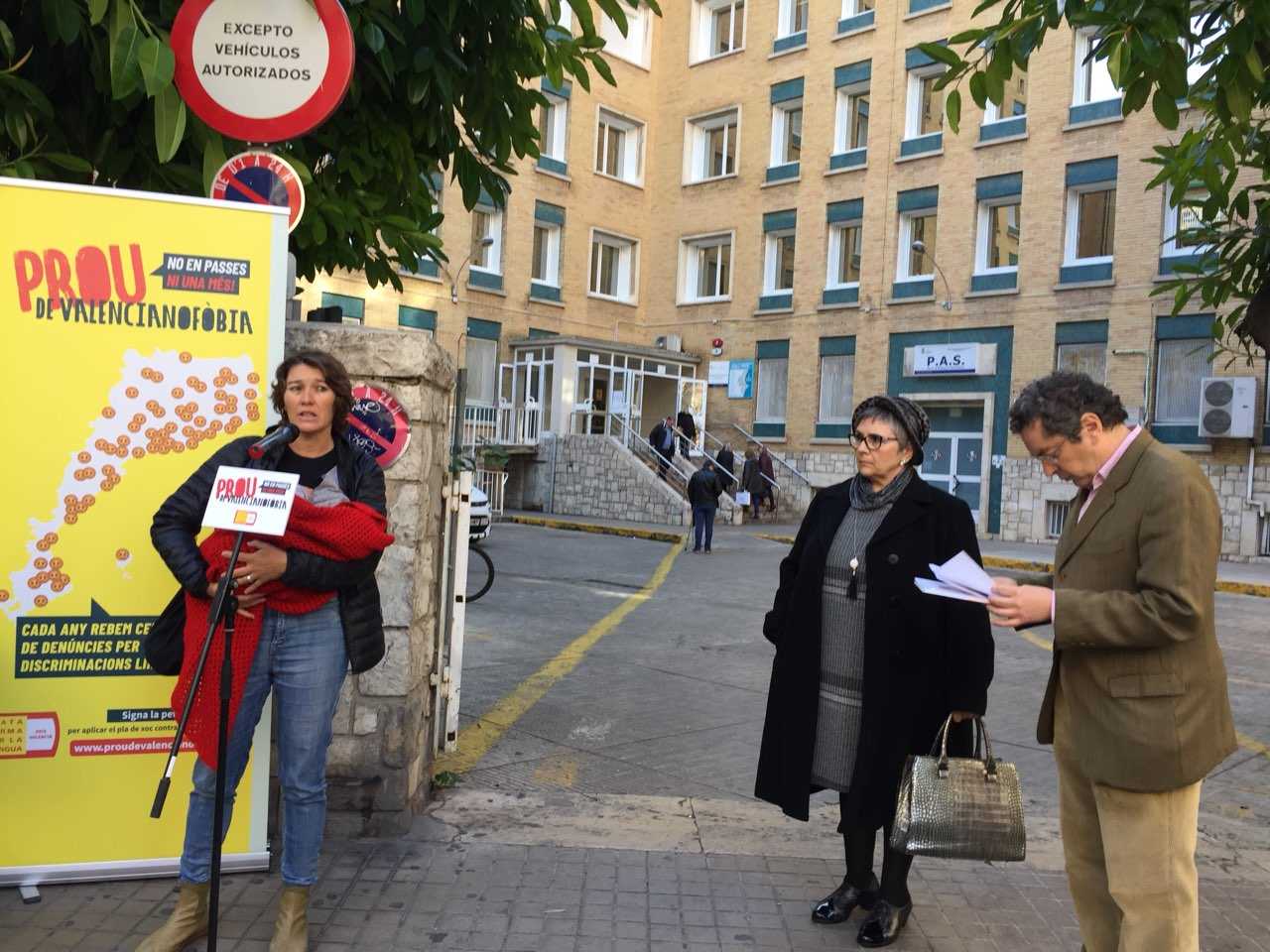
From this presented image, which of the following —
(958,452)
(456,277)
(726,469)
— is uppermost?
(456,277)

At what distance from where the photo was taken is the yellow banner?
3.84m

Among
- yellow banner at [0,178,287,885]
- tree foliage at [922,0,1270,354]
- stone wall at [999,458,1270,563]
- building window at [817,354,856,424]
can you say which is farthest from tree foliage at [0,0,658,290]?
building window at [817,354,856,424]

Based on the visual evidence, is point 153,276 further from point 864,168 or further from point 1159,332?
point 864,168

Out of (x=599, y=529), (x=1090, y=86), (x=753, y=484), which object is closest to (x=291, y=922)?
(x=599, y=529)

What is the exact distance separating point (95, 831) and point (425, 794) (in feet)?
4.94

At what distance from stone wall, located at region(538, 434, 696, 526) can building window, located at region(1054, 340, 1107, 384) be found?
885 cm

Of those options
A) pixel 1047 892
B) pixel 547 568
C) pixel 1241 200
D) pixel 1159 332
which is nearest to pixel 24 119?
pixel 1047 892

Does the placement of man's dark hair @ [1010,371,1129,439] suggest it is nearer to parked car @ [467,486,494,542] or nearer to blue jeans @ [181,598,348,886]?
blue jeans @ [181,598,348,886]

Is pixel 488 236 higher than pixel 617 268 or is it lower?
higher

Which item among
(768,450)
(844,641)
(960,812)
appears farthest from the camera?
(768,450)

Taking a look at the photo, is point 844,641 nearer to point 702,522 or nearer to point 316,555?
point 316,555

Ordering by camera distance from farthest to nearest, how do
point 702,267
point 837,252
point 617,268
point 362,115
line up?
point 617,268 → point 702,267 → point 837,252 → point 362,115

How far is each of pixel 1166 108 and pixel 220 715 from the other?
4335 mm

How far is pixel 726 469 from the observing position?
1080 inches
